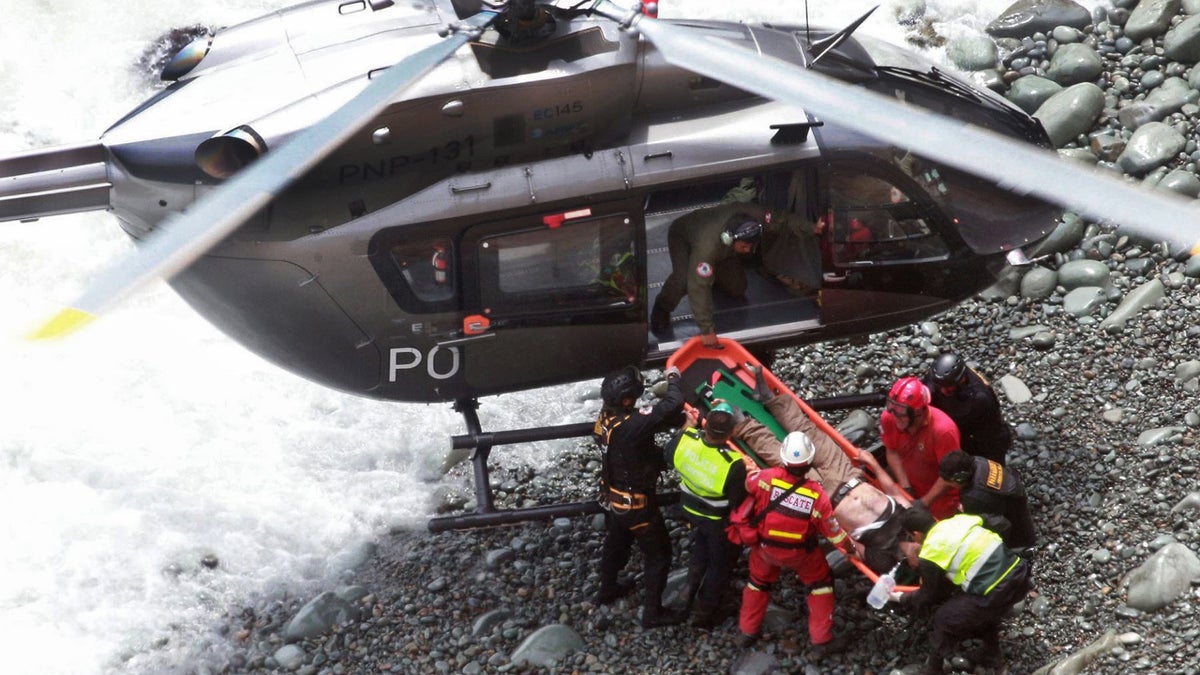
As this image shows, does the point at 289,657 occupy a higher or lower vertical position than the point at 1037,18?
lower

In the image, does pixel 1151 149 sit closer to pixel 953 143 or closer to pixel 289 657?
pixel 953 143

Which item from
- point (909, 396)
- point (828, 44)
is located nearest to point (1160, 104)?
point (828, 44)

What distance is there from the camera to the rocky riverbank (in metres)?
7.98

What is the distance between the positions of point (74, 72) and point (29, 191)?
6.96m

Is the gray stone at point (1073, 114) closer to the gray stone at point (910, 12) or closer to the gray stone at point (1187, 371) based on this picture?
the gray stone at point (910, 12)

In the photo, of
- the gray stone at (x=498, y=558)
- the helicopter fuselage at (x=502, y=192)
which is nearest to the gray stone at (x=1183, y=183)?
the helicopter fuselage at (x=502, y=192)

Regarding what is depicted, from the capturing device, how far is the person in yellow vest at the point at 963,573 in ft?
23.6

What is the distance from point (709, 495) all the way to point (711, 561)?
0.61 m

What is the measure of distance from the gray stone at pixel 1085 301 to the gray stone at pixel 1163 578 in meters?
2.68

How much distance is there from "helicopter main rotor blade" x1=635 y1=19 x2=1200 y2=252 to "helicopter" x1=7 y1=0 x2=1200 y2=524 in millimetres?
672

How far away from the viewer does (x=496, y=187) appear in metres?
8.03

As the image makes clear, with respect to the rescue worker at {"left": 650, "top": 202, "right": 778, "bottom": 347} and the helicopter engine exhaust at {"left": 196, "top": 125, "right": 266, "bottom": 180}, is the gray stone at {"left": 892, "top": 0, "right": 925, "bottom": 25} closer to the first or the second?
the rescue worker at {"left": 650, "top": 202, "right": 778, "bottom": 347}

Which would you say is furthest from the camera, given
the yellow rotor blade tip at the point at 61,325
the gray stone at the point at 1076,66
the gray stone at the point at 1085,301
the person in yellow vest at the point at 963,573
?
the gray stone at the point at 1076,66

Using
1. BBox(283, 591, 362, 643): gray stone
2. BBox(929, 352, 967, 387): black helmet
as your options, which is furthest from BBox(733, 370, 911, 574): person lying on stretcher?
BBox(283, 591, 362, 643): gray stone
